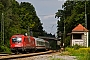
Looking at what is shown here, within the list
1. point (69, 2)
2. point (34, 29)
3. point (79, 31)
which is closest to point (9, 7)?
point (69, 2)

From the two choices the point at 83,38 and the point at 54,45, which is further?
the point at 54,45

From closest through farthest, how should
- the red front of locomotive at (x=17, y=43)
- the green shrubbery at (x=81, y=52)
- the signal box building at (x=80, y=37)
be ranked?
1. the green shrubbery at (x=81, y=52)
2. the red front of locomotive at (x=17, y=43)
3. the signal box building at (x=80, y=37)

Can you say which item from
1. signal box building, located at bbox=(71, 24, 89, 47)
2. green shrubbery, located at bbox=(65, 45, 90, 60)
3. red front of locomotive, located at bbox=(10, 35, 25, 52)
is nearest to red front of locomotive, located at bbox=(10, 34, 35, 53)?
red front of locomotive, located at bbox=(10, 35, 25, 52)

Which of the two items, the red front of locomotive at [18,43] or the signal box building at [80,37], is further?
the signal box building at [80,37]

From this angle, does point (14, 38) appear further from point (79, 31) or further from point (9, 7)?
point (9, 7)

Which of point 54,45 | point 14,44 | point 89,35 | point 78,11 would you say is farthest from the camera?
point 54,45

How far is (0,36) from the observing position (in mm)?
61781

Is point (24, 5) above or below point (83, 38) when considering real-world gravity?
above

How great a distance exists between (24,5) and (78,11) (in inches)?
2110

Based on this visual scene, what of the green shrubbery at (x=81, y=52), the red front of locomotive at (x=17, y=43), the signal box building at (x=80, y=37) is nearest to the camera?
→ the green shrubbery at (x=81, y=52)

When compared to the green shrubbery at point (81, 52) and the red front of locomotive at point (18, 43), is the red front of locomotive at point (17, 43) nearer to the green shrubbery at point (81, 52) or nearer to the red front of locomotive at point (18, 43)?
the red front of locomotive at point (18, 43)

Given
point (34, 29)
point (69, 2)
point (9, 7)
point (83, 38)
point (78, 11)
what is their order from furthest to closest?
point (34, 29), point (69, 2), point (9, 7), point (78, 11), point (83, 38)

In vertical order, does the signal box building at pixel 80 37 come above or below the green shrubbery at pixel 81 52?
above

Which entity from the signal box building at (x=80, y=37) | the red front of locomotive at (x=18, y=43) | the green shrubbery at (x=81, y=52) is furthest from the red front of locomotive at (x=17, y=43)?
the signal box building at (x=80, y=37)
